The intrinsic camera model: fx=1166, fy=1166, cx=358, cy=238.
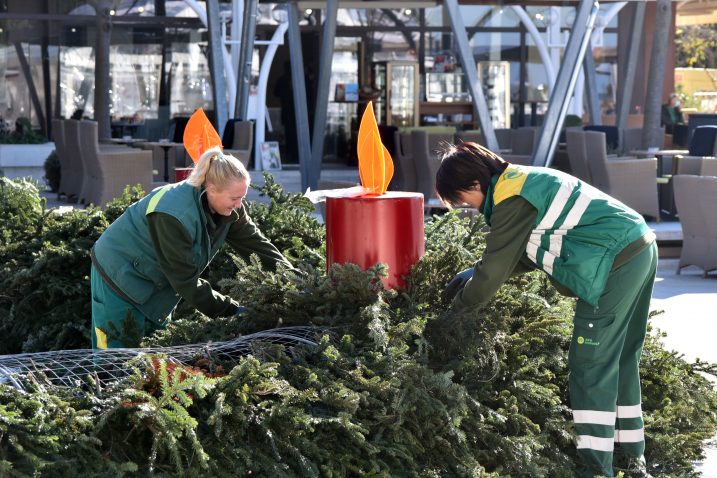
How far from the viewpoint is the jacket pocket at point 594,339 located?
3.95m

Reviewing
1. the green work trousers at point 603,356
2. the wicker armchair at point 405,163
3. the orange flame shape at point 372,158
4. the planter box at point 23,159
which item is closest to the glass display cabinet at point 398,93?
the planter box at point 23,159

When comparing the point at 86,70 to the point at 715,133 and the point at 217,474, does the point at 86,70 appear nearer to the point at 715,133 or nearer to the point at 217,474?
the point at 715,133

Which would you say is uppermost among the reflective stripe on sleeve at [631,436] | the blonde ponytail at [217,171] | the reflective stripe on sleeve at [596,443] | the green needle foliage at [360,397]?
the blonde ponytail at [217,171]

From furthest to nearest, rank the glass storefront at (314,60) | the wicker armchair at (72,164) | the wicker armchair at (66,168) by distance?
1. the glass storefront at (314,60)
2. the wicker armchair at (66,168)
3. the wicker armchair at (72,164)

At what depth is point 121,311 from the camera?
4.61 meters

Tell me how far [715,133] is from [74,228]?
9544 mm

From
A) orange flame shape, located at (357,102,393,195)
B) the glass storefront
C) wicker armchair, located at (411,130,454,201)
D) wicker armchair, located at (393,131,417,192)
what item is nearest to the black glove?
orange flame shape, located at (357,102,393,195)

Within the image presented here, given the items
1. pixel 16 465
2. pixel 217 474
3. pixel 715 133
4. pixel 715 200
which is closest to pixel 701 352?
pixel 715 200

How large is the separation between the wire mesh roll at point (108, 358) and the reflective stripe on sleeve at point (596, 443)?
1.00 meters

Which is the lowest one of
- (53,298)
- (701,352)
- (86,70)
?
(701,352)

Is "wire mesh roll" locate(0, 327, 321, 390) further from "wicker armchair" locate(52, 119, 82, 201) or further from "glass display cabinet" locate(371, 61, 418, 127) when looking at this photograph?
"glass display cabinet" locate(371, 61, 418, 127)

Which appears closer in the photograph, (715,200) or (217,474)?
(217,474)

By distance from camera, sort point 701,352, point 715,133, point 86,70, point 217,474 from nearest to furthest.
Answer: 1. point 217,474
2. point 701,352
3. point 715,133
4. point 86,70

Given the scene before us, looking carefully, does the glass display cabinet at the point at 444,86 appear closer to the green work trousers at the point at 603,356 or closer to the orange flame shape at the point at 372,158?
the orange flame shape at the point at 372,158
